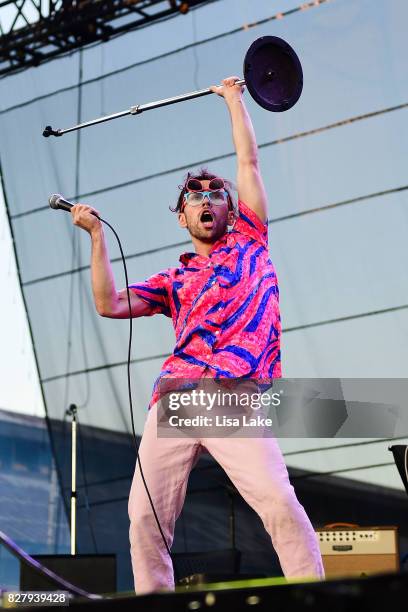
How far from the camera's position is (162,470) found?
2.61m

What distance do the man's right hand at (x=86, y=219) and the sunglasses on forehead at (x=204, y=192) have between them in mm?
311

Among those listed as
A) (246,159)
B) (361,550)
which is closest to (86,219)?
(246,159)

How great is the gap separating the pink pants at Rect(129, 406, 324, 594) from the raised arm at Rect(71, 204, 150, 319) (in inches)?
14.2

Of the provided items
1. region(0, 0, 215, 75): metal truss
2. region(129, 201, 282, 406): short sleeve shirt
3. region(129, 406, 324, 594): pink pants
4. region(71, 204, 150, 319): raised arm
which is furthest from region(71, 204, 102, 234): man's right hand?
region(0, 0, 215, 75): metal truss

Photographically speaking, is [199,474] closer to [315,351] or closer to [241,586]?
[315,351]

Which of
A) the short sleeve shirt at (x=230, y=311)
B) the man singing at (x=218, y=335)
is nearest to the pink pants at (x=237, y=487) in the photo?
the man singing at (x=218, y=335)

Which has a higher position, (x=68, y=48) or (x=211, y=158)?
(x=68, y=48)

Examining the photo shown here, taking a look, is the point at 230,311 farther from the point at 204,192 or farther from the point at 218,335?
the point at 204,192

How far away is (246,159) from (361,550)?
2.50m

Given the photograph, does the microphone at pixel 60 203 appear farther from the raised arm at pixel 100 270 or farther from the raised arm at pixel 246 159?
the raised arm at pixel 246 159

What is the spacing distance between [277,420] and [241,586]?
5.67m

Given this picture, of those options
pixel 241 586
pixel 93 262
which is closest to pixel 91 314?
pixel 93 262

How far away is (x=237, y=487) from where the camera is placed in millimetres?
2559

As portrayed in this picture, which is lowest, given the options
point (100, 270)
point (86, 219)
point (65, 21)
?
point (100, 270)
